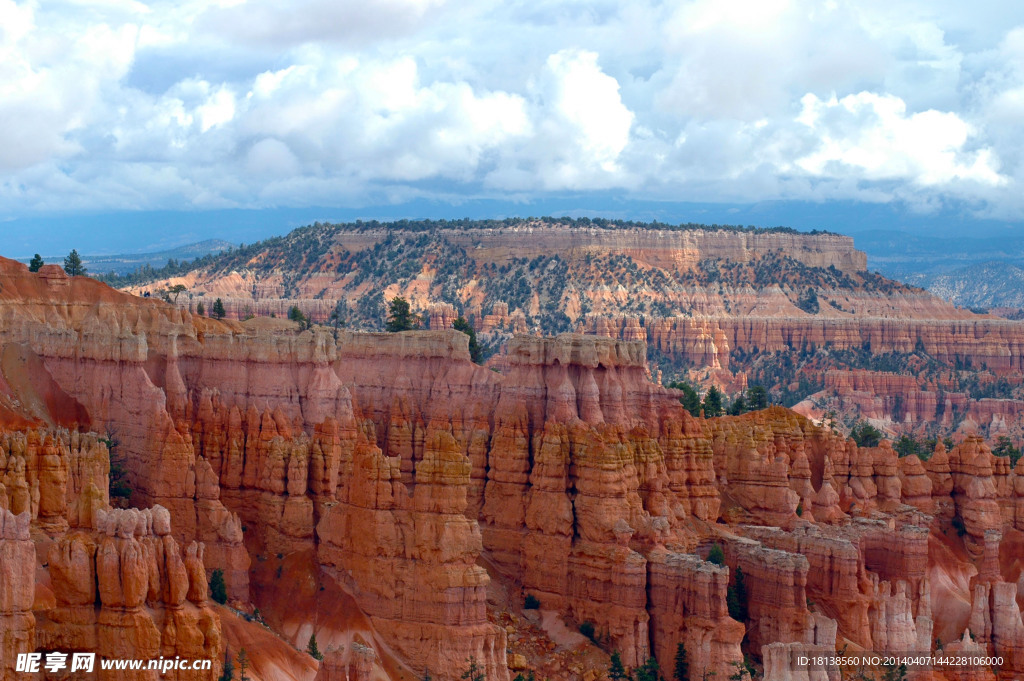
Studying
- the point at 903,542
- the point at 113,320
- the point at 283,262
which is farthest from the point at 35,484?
the point at 283,262

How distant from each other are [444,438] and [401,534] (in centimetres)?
379

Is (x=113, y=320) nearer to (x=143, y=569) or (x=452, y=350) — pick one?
(x=452, y=350)

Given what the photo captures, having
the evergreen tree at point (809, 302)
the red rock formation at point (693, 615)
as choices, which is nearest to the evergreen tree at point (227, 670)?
the red rock formation at point (693, 615)

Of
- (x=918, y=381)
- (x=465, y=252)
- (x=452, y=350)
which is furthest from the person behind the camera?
(x=465, y=252)

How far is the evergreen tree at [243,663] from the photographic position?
45531 millimetres

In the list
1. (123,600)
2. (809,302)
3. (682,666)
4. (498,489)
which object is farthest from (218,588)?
(809,302)

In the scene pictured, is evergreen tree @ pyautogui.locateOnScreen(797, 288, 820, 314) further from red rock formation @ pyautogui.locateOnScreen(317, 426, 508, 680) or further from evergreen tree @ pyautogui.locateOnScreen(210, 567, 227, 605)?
evergreen tree @ pyautogui.locateOnScreen(210, 567, 227, 605)

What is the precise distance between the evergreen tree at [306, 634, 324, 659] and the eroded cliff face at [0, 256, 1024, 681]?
2.06 metres

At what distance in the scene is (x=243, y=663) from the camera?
4681 centimetres

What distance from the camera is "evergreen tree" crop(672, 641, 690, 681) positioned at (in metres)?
55.7

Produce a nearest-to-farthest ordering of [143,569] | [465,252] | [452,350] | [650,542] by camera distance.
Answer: [143,569] → [650,542] → [452,350] → [465,252]

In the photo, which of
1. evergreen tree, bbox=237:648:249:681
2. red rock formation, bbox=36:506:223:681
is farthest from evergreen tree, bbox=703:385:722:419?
red rock formation, bbox=36:506:223:681

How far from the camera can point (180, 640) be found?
4078 centimetres

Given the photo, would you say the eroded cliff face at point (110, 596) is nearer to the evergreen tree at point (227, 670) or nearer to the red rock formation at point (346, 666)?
the evergreen tree at point (227, 670)
